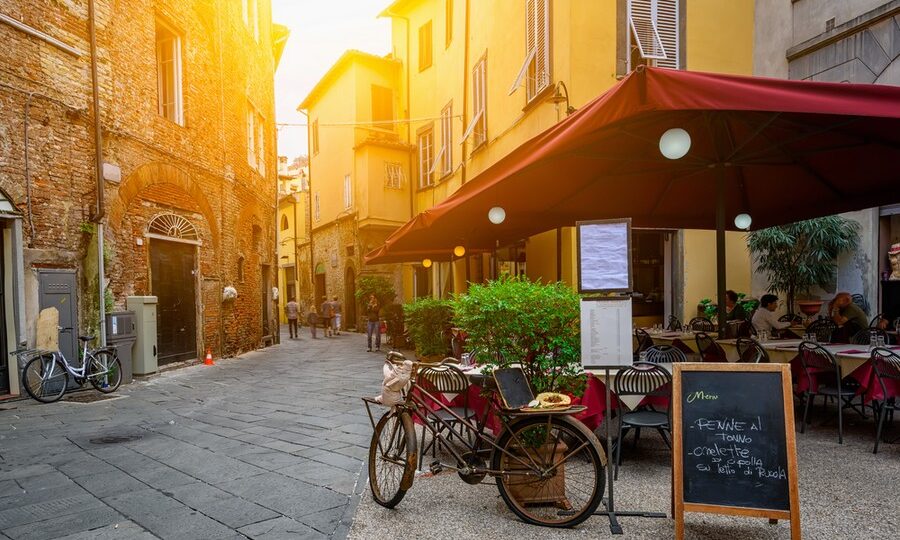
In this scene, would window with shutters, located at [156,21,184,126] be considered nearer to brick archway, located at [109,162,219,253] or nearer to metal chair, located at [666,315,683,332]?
brick archway, located at [109,162,219,253]

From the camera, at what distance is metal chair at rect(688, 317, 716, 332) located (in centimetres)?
827

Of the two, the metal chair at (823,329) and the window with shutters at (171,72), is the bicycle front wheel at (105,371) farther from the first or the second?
the metal chair at (823,329)

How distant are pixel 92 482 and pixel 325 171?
21793 millimetres

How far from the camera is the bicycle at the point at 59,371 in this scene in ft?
25.5

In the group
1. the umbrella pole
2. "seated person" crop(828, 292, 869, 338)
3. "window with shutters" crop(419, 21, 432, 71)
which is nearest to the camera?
the umbrella pole

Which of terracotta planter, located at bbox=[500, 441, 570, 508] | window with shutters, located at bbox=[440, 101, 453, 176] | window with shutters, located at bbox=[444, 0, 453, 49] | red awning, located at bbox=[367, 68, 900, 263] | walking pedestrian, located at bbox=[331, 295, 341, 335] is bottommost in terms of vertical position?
walking pedestrian, located at bbox=[331, 295, 341, 335]

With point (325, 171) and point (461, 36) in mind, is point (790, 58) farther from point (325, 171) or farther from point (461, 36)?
point (325, 171)

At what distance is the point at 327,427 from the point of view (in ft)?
19.8

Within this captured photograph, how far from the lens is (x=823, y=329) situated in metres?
7.33

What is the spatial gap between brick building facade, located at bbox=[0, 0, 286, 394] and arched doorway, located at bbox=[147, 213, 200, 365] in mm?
37

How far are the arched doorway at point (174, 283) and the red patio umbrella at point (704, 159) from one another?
560 cm

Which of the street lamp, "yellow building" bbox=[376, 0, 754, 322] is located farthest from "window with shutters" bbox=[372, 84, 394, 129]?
the street lamp

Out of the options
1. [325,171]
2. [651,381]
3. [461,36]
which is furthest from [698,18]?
[325,171]

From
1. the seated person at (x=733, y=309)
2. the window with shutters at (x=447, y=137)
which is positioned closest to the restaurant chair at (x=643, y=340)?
the seated person at (x=733, y=309)
